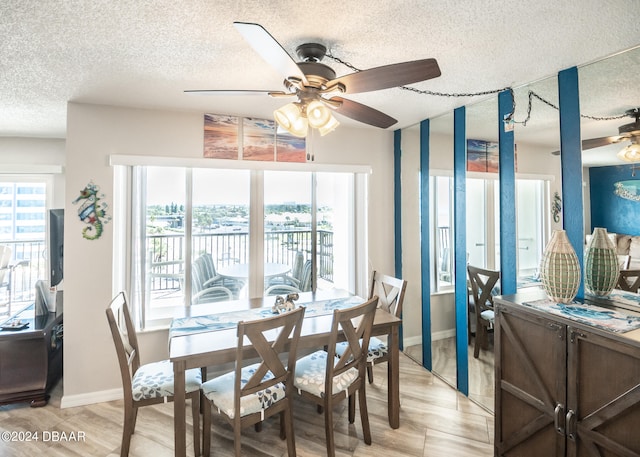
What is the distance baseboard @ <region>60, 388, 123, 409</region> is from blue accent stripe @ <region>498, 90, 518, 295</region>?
3284 mm

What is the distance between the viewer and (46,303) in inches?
118

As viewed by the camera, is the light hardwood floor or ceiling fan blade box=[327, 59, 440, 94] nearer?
ceiling fan blade box=[327, 59, 440, 94]

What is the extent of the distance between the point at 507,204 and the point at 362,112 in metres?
1.36

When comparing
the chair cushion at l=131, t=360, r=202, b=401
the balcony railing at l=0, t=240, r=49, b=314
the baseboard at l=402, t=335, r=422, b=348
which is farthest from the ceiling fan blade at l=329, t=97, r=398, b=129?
the balcony railing at l=0, t=240, r=49, b=314

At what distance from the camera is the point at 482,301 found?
8.68 ft

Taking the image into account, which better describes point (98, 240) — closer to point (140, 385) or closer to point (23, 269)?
point (140, 385)

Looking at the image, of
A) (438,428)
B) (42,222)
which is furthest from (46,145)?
(438,428)

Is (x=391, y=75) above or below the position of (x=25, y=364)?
above

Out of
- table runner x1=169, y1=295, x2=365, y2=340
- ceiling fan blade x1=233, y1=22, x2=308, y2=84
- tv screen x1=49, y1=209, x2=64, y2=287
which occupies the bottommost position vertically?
table runner x1=169, y1=295, x2=365, y2=340

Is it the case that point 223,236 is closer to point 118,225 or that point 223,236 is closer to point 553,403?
point 118,225

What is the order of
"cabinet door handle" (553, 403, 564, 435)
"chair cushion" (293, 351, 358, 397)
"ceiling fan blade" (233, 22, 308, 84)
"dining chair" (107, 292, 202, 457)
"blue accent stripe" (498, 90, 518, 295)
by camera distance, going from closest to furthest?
1. "ceiling fan blade" (233, 22, 308, 84)
2. "cabinet door handle" (553, 403, 564, 435)
3. "dining chair" (107, 292, 202, 457)
4. "chair cushion" (293, 351, 358, 397)
5. "blue accent stripe" (498, 90, 518, 295)

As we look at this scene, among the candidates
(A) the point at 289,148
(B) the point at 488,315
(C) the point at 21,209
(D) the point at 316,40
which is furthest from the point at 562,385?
(C) the point at 21,209

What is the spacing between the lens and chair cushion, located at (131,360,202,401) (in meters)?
1.98

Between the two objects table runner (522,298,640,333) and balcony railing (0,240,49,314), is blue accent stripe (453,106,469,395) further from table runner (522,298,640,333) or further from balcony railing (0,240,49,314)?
balcony railing (0,240,49,314)
